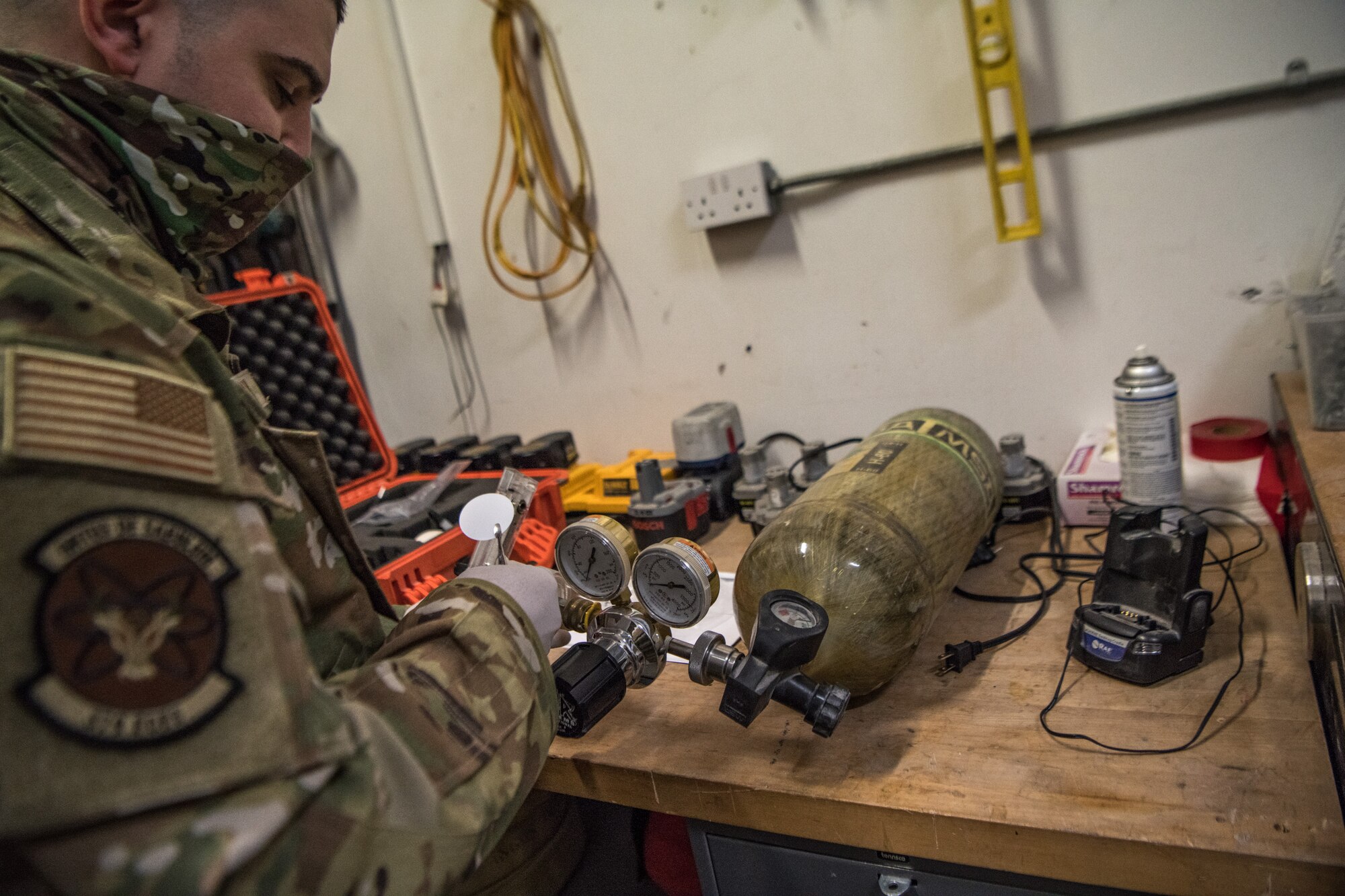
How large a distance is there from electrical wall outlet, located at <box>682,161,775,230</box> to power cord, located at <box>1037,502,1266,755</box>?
76 centimetres

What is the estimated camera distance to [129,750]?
386 millimetres

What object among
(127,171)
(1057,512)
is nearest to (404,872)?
(127,171)

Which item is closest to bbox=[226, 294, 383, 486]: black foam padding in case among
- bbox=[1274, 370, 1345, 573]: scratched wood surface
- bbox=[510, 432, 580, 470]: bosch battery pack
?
bbox=[510, 432, 580, 470]: bosch battery pack

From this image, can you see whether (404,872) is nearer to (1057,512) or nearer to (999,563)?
(999,563)

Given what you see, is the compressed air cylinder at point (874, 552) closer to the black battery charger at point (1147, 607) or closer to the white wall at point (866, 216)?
the black battery charger at point (1147, 607)

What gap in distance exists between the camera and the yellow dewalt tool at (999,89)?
3.41 ft

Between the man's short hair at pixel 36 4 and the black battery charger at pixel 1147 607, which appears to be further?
the black battery charger at pixel 1147 607

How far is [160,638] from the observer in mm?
406

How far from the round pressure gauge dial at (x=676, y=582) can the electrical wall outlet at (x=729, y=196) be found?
2.41 feet

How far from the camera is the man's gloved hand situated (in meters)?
0.72

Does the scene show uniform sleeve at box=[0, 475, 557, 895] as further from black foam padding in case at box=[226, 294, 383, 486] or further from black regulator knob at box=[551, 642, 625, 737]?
black foam padding in case at box=[226, 294, 383, 486]

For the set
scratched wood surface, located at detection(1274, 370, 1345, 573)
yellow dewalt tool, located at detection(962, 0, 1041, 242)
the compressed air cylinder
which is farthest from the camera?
yellow dewalt tool, located at detection(962, 0, 1041, 242)

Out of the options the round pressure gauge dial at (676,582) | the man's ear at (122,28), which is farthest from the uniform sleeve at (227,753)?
the man's ear at (122,28)

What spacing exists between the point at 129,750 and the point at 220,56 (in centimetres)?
52
